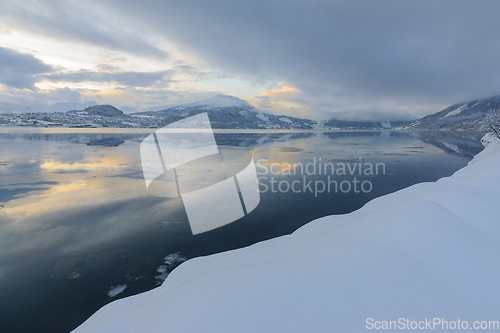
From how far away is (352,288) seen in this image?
357 centimetres

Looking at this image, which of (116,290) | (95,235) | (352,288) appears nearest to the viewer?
(352,288)

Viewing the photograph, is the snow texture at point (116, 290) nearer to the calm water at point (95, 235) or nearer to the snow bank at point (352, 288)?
the calm water at point (95, 235)

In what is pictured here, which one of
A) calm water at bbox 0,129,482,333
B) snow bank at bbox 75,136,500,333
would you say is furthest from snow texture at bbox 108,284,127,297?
snow bank at bbox 75,136,500,333

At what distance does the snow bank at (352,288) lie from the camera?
316 centimetres

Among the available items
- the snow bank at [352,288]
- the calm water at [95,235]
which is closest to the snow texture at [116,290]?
the calm water at [95,235]

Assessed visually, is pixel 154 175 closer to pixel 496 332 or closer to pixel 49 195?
pixel 49 195

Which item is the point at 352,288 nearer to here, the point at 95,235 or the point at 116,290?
the point at 116,290

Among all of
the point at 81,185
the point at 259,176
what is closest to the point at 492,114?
the point at 259,176

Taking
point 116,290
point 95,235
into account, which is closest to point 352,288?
point 116,290

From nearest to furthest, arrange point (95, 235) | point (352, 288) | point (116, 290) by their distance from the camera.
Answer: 1. point (352, 288)
2. point (116, 290)
3. point (95, 235)

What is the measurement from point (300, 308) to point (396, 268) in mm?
2001

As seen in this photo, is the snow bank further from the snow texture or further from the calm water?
the calm water

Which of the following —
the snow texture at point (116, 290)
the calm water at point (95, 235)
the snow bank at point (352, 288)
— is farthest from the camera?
the snow texture at point (116, 290)

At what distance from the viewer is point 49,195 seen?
13688 millimetres
